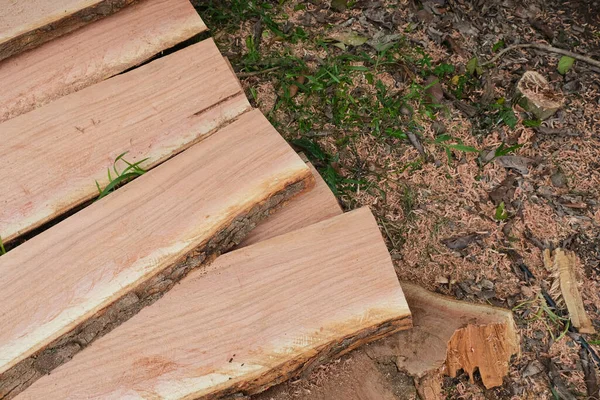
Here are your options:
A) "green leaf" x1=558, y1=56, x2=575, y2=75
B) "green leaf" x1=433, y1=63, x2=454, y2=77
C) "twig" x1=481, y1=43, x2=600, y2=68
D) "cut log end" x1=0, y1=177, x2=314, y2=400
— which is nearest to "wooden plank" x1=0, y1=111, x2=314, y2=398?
"cut log end" x1=0, y1=177, x2=314, y2=400

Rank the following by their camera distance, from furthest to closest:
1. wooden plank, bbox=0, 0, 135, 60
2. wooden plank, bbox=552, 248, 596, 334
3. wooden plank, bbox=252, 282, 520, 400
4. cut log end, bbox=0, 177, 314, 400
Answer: wooden plank, bbox=552, 248, 596, 334, wooden plank, bbox=0, 0, 135, 60, wooden plank, bbox=252, 282, 520, 400, cut log end, bbox=0, 177, 314, 400

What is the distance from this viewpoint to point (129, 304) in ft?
6.30

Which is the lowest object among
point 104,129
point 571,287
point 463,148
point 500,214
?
point 571,287

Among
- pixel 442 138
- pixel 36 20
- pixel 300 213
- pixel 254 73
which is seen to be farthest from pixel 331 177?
pixel 36 20

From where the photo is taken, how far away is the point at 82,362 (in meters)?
1.89

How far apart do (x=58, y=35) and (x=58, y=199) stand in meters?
0.73

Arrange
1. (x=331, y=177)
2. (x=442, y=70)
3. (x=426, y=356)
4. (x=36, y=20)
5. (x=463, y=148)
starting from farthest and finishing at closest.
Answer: (x=442, y=70) → (x=463, y=148) → (x=331, y=177) → (x=36, y=20) → (x=426, y=356)

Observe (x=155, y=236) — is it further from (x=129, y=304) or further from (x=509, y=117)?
(x=509, y=117)

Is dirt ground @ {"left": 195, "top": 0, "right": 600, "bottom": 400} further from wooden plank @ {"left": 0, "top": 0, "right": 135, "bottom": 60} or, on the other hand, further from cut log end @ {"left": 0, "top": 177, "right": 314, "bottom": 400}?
wooden plank @ {"left": 0, "top": 0, "right": 135, "bottom": 60}

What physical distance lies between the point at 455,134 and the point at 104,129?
159 cm

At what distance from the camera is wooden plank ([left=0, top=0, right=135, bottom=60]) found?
2.29m

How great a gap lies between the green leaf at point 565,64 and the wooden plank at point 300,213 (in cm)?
158

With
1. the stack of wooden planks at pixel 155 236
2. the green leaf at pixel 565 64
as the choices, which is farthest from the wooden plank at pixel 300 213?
the green leaf at pixel 565 64

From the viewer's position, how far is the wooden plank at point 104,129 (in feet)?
6.95
